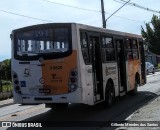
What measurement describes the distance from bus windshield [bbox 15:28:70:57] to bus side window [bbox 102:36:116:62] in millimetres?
2538

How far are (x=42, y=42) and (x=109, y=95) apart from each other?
12.0ft

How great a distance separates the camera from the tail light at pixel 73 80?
12.4 metres

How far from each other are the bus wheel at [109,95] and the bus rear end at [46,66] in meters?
2.88

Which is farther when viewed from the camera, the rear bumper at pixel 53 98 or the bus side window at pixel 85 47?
the bus side window at pixel 85 47

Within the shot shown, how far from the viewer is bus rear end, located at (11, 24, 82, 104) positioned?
40.8 feet

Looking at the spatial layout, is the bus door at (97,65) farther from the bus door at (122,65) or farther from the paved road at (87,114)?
the bus door at (122,65)

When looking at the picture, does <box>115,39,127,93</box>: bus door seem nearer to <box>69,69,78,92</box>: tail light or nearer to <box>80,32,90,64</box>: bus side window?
<box>80,32,90,64</box>: bus side window

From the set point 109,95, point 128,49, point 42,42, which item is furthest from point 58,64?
point 128,49

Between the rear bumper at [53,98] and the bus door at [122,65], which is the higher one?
the bus door at [122,65]

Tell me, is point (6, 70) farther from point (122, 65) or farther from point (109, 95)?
point (109, 95)

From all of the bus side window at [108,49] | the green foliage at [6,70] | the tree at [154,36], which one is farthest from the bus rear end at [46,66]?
the tree at [154,36]

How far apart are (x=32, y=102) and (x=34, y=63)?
116 cm

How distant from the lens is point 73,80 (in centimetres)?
1239

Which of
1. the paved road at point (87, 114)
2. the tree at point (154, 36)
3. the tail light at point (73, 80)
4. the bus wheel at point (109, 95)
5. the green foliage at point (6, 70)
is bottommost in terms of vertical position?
the paved road at point (87, 114)
